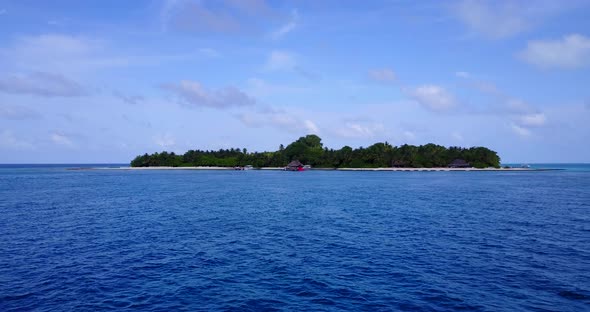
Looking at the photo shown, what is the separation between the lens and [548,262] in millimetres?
29828

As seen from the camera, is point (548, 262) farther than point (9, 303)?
Yes

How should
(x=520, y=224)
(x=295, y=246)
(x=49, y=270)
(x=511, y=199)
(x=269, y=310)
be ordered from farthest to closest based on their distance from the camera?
(x=511, y=199) < (x=520, y=224) < (x=295, y=246) < (x=49, y=270) < (x=269, y=310)

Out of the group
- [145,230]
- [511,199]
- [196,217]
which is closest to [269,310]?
[145,230]

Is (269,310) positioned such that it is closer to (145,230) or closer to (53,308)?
(53,308)

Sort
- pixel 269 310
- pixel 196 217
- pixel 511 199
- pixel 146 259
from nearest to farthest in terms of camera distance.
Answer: pixel 269 310 → pixel 146 259 → pixel 196 217 → pixel 511 199

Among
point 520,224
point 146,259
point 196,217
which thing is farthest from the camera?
point 196,217

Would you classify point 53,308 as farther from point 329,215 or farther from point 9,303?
point 329,215

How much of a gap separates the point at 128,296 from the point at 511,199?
241 ft

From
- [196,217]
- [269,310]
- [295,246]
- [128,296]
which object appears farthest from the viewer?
[196,217]

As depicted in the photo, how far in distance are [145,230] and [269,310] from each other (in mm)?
27365

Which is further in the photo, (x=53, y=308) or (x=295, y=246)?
(x=295, y=246)

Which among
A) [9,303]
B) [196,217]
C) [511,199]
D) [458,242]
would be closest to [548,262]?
[458,242]

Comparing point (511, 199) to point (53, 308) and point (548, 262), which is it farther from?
point (53, 308)

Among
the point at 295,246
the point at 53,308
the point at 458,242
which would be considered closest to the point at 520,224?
the point at 458,242
